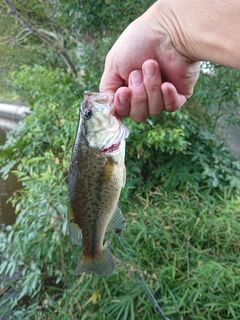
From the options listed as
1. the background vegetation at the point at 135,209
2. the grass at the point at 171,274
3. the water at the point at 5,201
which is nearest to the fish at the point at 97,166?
the background vegetation at the point at 135,209

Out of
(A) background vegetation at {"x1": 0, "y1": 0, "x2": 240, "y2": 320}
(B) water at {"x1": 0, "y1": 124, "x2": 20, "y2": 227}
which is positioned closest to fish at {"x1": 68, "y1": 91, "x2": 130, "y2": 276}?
(A) background vegetation at {"x1": 0, "y1": 0, "x2": 240, "y2": 320}

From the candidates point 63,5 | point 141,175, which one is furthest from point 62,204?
point 63,5

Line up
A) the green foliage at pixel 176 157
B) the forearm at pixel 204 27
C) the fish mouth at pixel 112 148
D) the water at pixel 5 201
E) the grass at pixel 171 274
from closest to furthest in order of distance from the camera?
the forearm at pixel 204 27, the fish mouth at pixel 112 148, the grass at pixel 171 274, the green foliage at pixel 176 157, the water at pixel 5 201

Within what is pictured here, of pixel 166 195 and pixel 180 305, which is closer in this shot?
pixel 180 305

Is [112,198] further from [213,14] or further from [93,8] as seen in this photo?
[93,8]

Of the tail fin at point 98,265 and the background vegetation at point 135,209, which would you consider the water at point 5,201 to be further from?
the tail fin at point 98,265

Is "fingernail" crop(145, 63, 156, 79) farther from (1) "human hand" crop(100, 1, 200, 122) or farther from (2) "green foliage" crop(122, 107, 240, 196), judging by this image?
(2) "green foliage" crop(122, 107, 240, 196)
